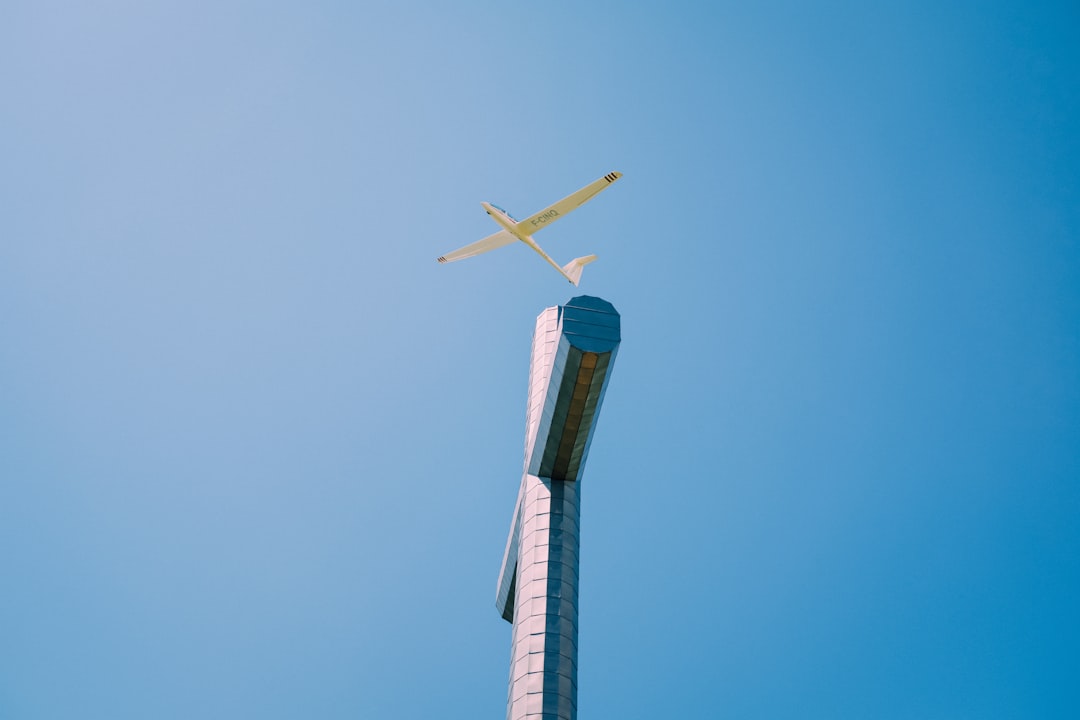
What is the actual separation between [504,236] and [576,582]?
34.0 meters

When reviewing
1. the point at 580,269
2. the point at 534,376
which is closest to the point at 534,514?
the point at 534,376

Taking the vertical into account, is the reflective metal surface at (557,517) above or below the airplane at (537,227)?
below

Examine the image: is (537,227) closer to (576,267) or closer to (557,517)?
(576,267)

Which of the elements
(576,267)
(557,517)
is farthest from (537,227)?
(557,517)

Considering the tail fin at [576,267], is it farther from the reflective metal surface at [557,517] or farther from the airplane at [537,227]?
the reflective metal surface at [557,517]

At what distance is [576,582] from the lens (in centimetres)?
3569

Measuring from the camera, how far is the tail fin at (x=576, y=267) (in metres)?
60.4

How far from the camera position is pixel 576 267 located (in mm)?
60781

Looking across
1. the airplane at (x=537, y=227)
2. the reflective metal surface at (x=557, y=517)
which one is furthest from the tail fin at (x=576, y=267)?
the reflective metal surface at (x=557, y=517)

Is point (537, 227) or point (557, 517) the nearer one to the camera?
point (557, 517)

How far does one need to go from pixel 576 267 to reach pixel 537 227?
13.5 ft

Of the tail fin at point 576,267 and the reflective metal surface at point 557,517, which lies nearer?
the reflective metal surface at point 557,517

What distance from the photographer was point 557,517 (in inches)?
1454

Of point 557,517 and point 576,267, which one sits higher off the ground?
point 576,267
